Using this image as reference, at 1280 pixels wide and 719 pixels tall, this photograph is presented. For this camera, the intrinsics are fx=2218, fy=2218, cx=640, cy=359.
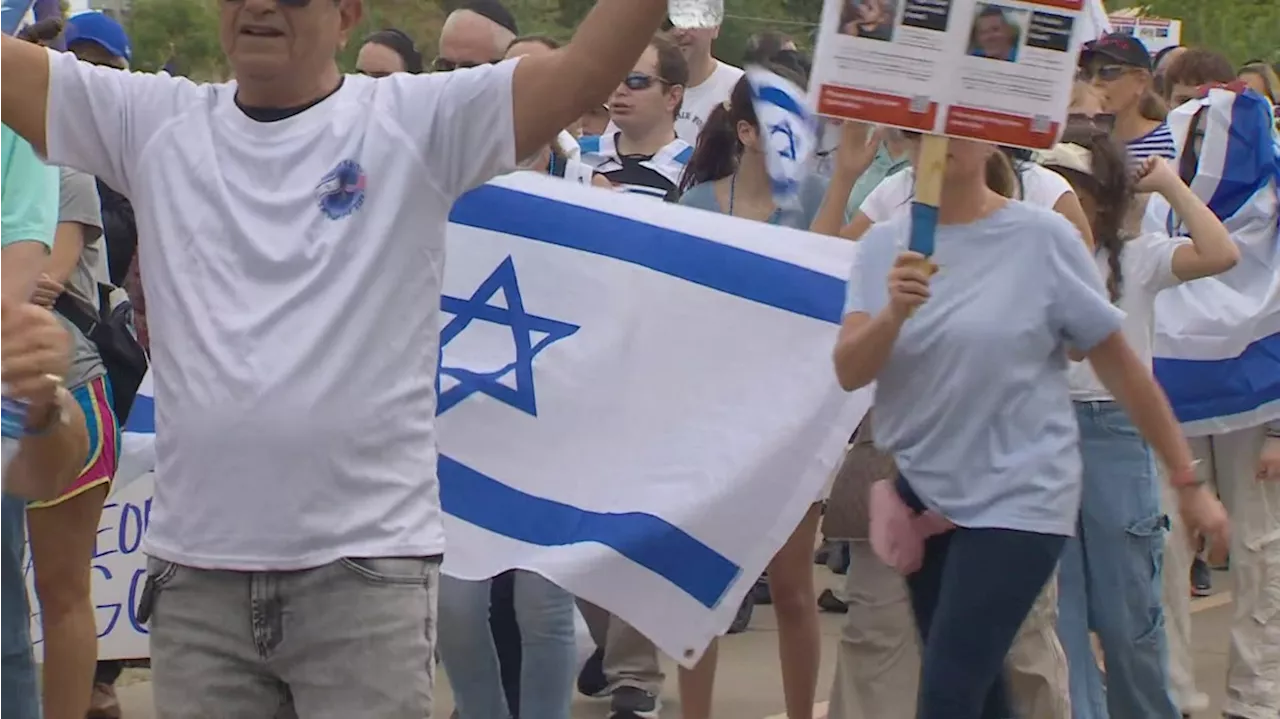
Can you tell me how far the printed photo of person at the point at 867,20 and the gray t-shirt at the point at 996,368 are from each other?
0.65m

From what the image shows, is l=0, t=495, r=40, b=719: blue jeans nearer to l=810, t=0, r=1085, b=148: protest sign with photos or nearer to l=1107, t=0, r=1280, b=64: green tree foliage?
l=810, t=0, r=1085, b=148: protest sign with photos

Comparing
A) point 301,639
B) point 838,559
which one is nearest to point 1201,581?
point 838,559

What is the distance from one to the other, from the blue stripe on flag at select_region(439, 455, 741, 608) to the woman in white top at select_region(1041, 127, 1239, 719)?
1.12 metres

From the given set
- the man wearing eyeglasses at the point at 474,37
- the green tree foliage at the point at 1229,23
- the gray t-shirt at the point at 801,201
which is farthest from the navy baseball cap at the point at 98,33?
the green tree foliage at the point at 1229,23

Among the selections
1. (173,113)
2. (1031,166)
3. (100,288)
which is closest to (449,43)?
(100,288)

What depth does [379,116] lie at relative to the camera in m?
3.58

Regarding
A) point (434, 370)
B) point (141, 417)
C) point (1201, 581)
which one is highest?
point (434, 370)

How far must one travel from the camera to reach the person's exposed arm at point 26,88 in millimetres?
3578

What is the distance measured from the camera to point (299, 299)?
348 cm

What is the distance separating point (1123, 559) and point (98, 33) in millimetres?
3496

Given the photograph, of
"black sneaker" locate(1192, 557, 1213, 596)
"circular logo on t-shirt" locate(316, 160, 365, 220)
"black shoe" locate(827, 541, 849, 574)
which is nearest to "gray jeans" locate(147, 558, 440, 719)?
"circular logo on t-shirt" locate(316, 160, 365, 220)

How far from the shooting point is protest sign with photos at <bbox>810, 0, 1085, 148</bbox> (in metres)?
4.52

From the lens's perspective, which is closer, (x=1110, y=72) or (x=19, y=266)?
(x=19, y=266)

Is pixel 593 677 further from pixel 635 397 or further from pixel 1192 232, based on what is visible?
pixel 1192 232
